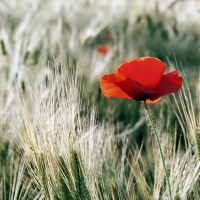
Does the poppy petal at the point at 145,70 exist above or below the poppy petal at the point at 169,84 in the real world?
above

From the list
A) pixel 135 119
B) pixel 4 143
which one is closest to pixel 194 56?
pixel 135 119

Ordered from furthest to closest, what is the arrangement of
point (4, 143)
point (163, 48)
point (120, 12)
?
point (120, 12) → point (163, 48) → point (4, 143)

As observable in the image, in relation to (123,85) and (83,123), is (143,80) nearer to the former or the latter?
(123,85)

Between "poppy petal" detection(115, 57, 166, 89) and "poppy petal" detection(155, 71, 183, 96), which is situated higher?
"poppy petal" detection(115, 57, 166, 89)

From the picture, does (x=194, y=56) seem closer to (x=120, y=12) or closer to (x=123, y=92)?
(x=120, y=12)
